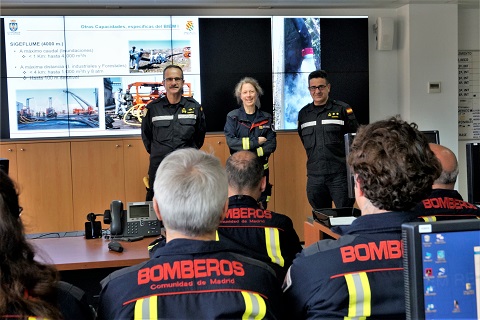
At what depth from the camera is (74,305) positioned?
1450mm

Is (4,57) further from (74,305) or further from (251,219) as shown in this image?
(74,305)

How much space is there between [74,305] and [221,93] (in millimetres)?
5294

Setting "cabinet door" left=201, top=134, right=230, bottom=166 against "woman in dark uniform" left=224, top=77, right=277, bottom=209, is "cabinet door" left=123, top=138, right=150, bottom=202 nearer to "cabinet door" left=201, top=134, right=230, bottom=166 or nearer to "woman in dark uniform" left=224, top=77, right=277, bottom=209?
"cabinet door" left=201, top=134, right=230, bottom=166

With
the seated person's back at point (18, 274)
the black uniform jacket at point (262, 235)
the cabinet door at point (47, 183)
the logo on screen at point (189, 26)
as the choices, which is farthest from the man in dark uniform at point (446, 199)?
the cabinet door at point (47, 183)

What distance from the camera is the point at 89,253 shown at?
10.2ft

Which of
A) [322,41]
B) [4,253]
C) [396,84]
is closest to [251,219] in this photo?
[4,253]

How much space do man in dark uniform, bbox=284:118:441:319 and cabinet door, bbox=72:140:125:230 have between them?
15.8 ft

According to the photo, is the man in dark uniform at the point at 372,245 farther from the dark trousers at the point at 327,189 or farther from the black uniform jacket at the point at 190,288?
the dark trousers at the point at 327,189

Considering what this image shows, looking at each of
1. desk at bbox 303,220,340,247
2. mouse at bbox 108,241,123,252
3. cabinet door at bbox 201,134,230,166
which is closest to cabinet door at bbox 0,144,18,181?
cabinet door at bbox 201,134,230,166

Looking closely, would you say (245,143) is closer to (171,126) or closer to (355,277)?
(171,126)

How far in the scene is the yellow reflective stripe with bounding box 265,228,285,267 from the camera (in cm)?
250

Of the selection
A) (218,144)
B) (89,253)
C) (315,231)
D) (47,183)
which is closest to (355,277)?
(89,253)

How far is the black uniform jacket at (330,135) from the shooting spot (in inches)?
210

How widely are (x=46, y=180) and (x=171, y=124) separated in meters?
1.68
